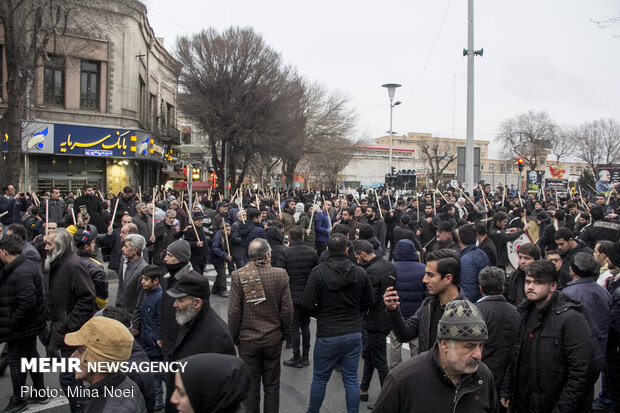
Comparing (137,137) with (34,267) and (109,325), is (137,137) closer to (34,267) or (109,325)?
(34,267)

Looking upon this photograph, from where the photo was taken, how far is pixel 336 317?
4.80 meters

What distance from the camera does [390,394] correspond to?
8.05 feet

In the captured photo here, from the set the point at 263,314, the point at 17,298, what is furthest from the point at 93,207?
the point at 263,314

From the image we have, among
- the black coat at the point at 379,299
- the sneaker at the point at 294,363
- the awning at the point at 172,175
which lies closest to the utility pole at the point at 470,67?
the sneaker at the point at 294,363

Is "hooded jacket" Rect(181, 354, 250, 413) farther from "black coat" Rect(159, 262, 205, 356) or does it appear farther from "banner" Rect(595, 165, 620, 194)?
"banner" Rect(595, 165, 620, 194)

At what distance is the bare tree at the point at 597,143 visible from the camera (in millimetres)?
62188

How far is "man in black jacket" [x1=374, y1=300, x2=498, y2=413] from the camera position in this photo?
7.84ft

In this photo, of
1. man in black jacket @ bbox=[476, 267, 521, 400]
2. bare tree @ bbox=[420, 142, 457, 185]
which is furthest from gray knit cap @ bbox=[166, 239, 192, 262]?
bare tree @ bbox=[420, 142, 457, 185]

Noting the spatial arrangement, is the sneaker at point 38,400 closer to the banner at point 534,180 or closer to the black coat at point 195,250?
the black coat at point 195,250

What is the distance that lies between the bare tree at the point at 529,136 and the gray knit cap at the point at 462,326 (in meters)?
66.2

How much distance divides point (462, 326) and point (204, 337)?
2121 millimetres

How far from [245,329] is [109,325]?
74.8 inches

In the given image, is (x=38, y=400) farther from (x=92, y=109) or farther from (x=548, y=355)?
(x=92, y=109)

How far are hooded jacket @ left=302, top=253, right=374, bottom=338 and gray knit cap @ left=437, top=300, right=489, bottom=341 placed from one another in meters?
2.32
